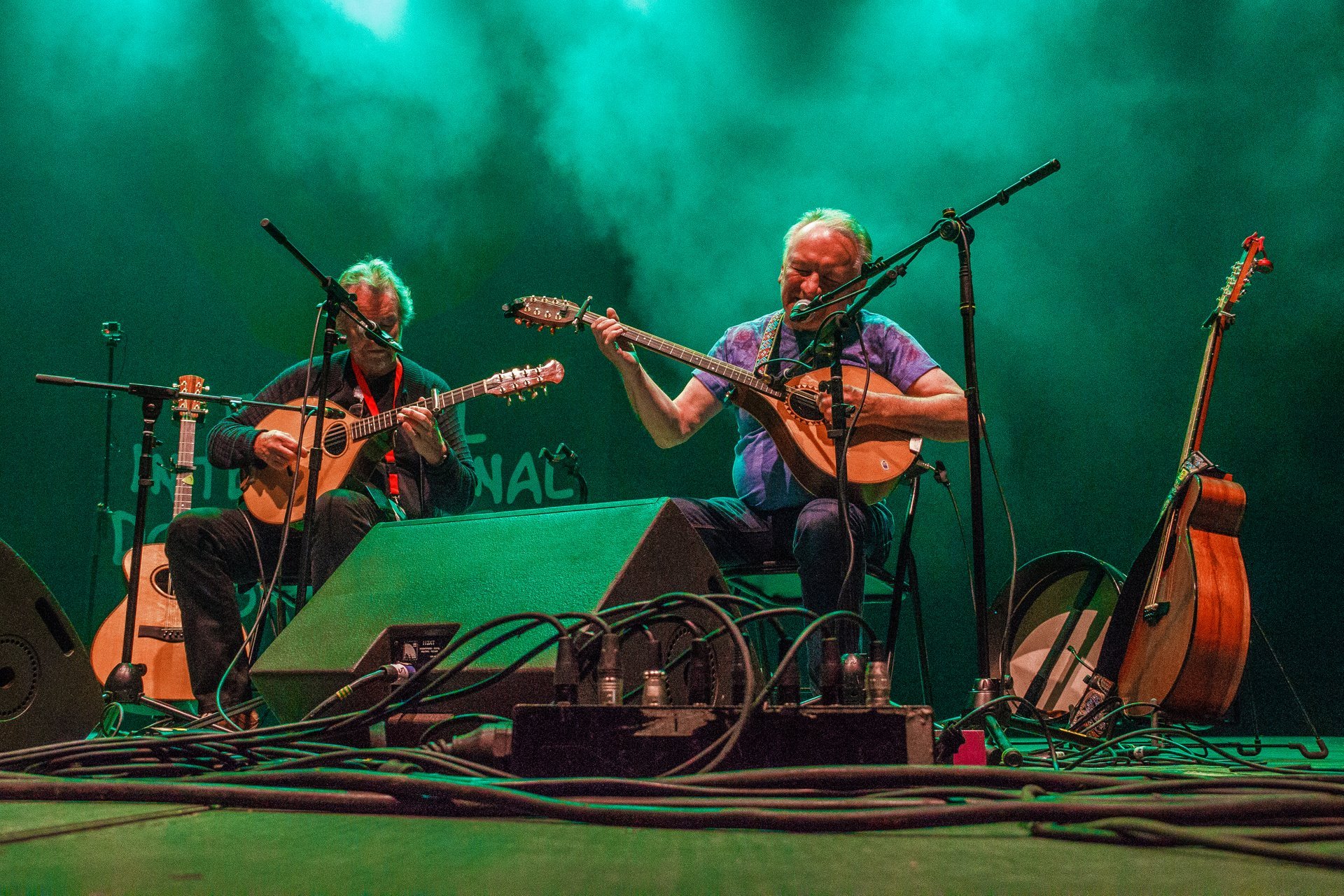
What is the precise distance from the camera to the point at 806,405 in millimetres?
2482

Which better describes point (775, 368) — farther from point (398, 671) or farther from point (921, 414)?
point (398, 671)

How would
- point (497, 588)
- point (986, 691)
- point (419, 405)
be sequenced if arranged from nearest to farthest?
point (497, 588)
point (986, 691)
point (419, 405)

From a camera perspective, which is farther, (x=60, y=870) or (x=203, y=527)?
(x=203, y=527)

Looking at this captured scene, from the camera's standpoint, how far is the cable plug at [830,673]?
108 cm

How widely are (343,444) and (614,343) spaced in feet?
3.24

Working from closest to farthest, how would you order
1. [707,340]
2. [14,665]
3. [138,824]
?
[138,824]
[14,665]
[707,340]

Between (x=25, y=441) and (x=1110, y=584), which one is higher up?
(x=25, y=441)

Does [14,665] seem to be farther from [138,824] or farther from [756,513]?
[756,513]

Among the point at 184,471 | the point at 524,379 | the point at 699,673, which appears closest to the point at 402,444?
the point at 524,379

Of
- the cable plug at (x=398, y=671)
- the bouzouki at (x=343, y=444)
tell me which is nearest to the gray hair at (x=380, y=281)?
the bouzouki at (x=343, y=444)

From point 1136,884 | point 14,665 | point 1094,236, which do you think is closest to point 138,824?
point 1136,884

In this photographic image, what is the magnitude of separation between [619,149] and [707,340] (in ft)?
3.35

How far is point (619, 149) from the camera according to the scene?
4.33 metres

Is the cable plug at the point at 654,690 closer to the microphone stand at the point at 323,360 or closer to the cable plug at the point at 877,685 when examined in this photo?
the cable plug at the point at 877,685
